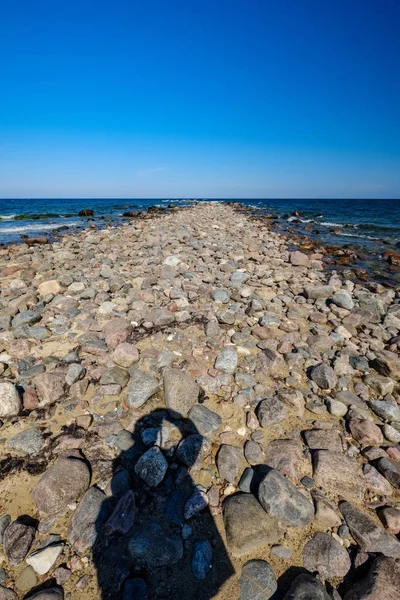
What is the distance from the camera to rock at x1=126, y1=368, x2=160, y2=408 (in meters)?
3.04

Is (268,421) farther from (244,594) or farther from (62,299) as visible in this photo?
(62,299)

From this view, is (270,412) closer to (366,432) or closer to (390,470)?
(366,432)

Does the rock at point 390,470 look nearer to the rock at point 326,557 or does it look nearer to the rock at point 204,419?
the rock at point 326,557

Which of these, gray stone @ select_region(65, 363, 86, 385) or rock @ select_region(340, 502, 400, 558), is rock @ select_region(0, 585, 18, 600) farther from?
rock @ select_region(340, 502, 400, 558)

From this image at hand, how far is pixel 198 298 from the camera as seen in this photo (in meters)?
5.71

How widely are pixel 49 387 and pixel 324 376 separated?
3.23 metres

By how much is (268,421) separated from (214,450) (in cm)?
65

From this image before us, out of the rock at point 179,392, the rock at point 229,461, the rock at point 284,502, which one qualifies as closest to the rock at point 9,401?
the rock at point 179,392

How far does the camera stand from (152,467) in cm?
230

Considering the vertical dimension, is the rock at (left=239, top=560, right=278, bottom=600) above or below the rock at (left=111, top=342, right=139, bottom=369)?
below

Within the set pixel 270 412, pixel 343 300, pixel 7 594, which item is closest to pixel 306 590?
pixel 270 412

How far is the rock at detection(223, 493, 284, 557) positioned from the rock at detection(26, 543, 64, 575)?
1148mm

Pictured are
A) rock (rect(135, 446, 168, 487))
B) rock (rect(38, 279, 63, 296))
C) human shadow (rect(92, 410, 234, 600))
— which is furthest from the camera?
rock (rect(38, 279, 63, 296))

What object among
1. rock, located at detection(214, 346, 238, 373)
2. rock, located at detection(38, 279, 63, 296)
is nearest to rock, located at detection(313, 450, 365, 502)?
rock, located at detection(214, 346, 238, 373)
